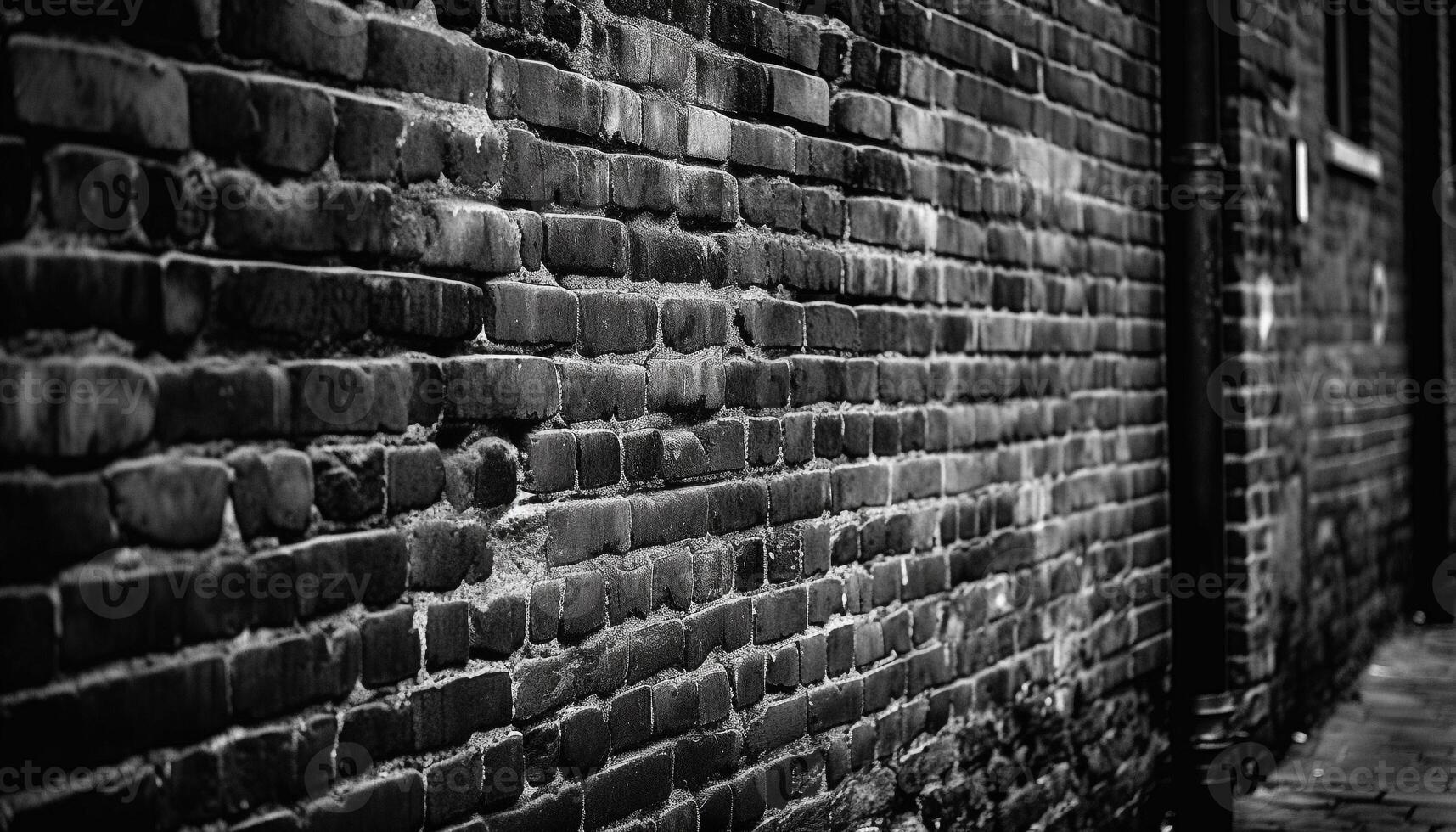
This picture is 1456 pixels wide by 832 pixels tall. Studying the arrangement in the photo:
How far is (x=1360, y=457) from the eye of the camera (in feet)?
20.1

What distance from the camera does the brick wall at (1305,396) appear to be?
14.5ft

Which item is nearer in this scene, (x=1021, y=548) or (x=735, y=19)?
(x=735, y=19)

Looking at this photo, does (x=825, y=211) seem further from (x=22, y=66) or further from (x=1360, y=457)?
(x=1360, y=457)

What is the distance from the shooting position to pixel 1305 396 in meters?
5.10

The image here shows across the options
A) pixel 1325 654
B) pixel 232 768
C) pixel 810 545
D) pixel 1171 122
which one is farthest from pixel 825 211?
pixel 1325 654

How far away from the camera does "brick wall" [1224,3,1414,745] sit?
14.5ft

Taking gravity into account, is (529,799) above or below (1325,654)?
above

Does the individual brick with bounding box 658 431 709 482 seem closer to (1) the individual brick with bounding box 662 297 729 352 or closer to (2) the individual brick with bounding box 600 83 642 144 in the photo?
(1) the individual brick with bounding box 662 297 729 352

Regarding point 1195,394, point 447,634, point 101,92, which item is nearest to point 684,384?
point 447,634

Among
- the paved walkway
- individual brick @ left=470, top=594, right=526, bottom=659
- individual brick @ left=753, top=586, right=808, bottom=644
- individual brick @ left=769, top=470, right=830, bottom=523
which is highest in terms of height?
individual brick @ left=769, top=470, right=830, bottom=523

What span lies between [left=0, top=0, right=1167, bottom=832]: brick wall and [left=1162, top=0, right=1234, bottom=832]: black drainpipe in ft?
2.33

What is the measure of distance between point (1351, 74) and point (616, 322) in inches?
245

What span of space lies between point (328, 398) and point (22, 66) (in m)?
0.51

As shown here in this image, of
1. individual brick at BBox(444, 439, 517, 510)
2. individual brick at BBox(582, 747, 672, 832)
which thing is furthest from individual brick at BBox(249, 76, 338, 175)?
individual brick at BBox(582, 747, 672, 832)
